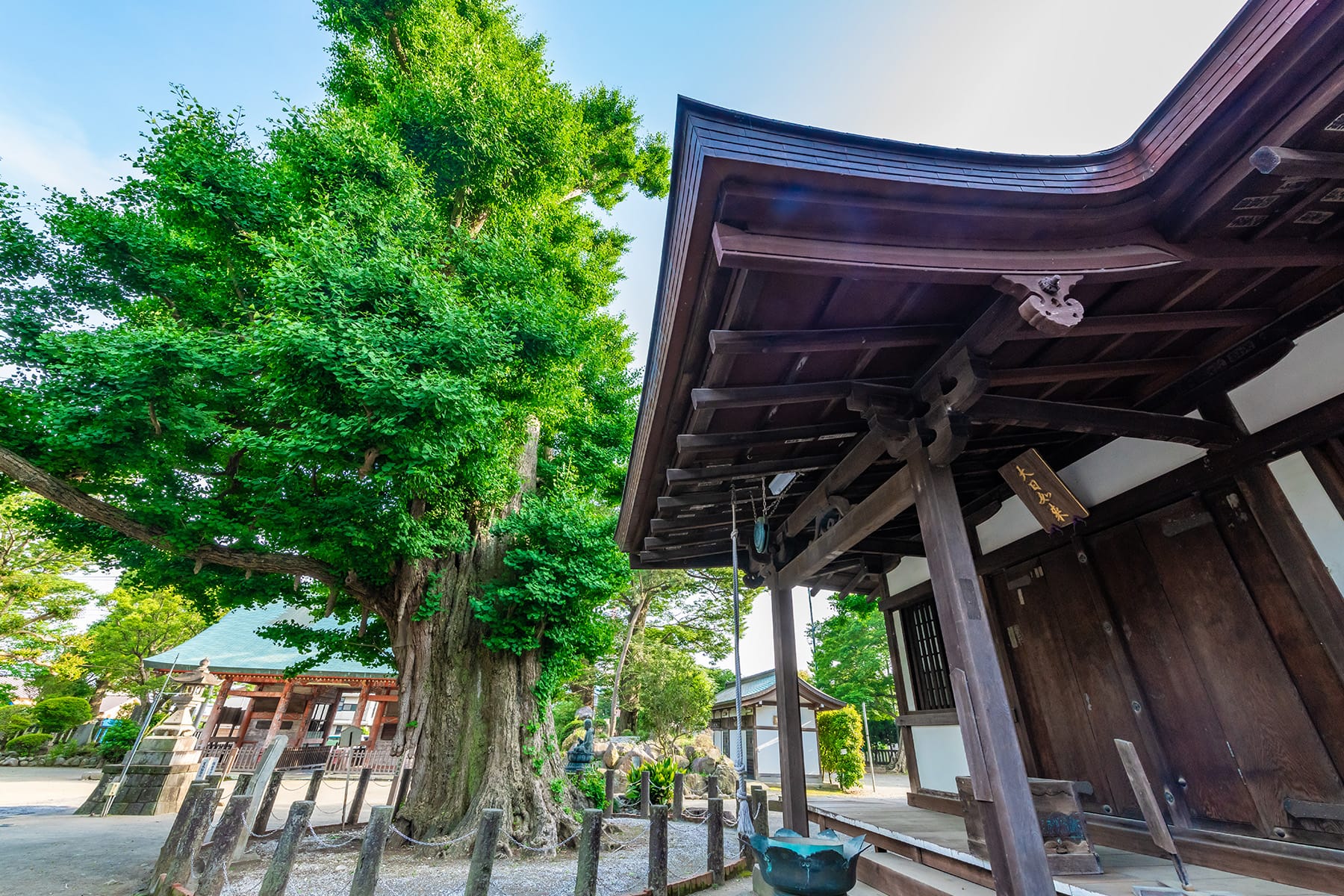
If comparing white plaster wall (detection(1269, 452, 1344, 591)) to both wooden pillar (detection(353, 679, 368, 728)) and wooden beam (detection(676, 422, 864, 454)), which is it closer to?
wooden beam (detection(676, 422, 864, 454))

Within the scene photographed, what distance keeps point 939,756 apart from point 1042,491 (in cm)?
362

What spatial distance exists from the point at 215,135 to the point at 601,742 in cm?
1711

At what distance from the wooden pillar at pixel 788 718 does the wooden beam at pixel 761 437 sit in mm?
2172

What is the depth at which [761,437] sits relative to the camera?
11.6ft

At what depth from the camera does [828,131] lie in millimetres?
2184

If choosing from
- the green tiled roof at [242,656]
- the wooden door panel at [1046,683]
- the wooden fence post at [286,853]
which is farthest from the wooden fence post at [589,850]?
the green tiled roof at [242,656]

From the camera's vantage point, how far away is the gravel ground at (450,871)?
17.5 feet

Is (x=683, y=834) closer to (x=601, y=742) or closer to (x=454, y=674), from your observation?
(x=454, y=674)

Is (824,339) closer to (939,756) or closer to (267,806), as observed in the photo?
(939,756)

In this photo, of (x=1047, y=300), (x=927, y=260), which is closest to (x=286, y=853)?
(x=927, y=260)

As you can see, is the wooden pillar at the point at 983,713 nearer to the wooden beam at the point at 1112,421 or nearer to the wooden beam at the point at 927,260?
the wooden beam at the point at 1112,421

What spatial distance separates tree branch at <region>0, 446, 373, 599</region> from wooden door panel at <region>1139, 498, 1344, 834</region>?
9029mm

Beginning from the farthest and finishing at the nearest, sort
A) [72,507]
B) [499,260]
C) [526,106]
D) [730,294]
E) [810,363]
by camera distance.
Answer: [526,106], [499,260], [72,507], [810,363], [730,294]

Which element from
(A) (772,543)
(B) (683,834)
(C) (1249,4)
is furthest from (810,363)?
(B) (683,834)
